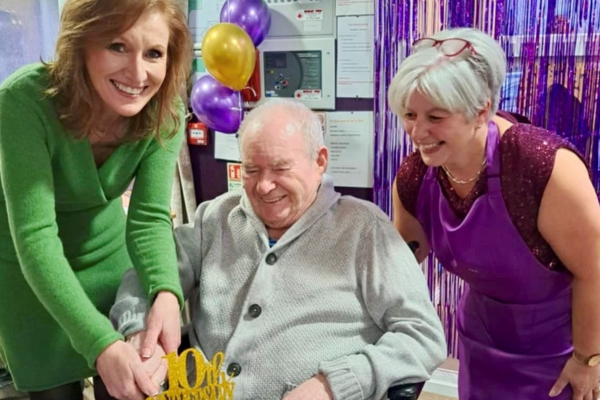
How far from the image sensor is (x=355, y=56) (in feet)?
9.12

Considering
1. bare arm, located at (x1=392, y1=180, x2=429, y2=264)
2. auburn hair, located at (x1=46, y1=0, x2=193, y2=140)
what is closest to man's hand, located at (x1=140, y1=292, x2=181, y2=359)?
auburn hair, located at (x1=46, y1=0, x2=193, y2=140)

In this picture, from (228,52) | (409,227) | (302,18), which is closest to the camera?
(409,227)

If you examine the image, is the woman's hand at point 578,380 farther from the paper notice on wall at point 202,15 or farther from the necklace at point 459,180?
the paper notice on wall at point 202,15

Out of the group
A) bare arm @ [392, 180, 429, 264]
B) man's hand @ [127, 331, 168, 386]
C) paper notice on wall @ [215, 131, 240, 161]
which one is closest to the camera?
man's hand @ [127, 331, 168, 386]

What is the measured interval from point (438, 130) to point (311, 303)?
0.58 metres

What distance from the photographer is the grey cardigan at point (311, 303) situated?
1.45 metres

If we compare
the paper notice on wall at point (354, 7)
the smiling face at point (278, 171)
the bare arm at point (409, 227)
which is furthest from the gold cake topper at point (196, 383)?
the paper notice on wall at point (354, 7)

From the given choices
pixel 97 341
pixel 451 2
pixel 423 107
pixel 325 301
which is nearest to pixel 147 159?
pixel 97 341

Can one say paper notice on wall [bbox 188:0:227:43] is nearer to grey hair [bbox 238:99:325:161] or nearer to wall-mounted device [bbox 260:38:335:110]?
wall-mounted device [bbox 260:38:335:110]

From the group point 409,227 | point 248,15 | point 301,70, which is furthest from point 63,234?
point 301,70

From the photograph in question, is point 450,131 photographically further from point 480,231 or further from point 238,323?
point 238,323

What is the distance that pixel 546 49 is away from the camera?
2346mm

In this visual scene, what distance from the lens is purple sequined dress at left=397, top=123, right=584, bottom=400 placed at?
1487 millimetres

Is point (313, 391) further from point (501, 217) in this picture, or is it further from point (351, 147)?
point (351, 147)
